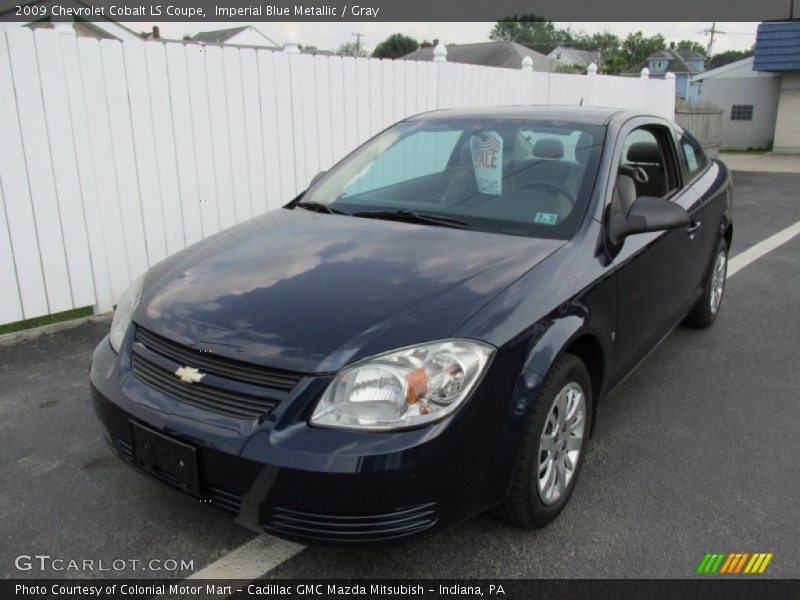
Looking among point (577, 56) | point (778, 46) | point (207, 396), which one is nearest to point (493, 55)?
point (778, 46)

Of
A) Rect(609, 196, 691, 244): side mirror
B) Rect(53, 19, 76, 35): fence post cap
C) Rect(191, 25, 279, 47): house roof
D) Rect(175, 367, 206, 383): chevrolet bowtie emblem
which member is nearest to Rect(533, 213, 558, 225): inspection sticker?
Rect(609, 196, 691, 244): side mirror

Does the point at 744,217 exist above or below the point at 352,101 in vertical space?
below

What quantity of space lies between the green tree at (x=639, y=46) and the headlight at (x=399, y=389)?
302 feet

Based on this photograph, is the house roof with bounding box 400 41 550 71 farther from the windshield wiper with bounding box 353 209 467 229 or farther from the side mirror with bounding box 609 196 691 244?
the side mirror with bounding box 609 196 691 244

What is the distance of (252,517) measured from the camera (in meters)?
2.12

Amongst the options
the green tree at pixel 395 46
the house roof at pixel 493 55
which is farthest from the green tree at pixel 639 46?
the house roof at pixel 493 55

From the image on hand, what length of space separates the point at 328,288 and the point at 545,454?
1034 millimetres

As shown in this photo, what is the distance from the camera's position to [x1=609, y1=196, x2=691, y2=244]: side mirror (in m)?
2.94

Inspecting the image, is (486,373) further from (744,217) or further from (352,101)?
(744,217)

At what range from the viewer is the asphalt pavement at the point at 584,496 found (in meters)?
2.46

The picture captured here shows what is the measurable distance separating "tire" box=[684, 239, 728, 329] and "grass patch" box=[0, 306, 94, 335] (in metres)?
4.61

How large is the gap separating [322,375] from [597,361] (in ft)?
4.41

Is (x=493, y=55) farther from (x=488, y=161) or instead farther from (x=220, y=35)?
(x=488, y=161)

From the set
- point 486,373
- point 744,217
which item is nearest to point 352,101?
point 486,373
